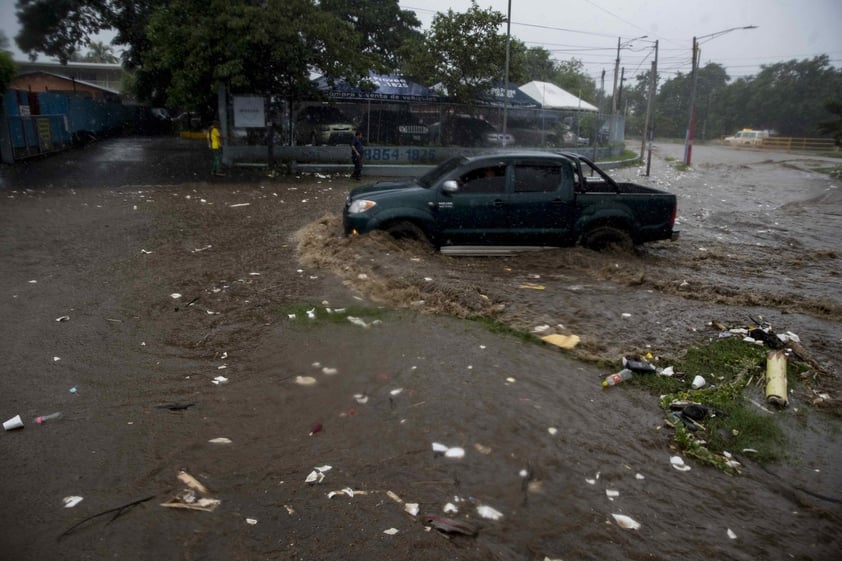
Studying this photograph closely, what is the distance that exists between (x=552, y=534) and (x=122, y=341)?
14.6 ft

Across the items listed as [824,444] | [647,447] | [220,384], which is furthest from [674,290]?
[220,384]

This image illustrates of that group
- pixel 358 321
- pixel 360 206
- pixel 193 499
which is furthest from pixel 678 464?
pixel 360 206

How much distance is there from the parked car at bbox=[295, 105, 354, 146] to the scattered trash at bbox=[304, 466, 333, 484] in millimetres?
19655

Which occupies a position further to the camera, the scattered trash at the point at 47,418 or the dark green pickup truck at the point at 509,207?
the dark green pickup truck at the point at 509,207

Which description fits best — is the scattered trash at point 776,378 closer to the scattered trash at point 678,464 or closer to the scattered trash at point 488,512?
the scattered trash at point 678,464

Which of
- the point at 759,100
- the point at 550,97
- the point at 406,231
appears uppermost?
the point at 759,100

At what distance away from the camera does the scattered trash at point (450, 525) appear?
3252 millimetres

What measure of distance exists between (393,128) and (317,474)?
850 inches

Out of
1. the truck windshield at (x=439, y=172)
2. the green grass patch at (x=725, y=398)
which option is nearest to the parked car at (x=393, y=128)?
the truck windshield at (x=439, y=172)

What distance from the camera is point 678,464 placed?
4066mm

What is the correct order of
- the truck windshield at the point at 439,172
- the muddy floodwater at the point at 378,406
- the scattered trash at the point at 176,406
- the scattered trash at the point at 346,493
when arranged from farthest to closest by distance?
the truck windshield at the point at 439,172
the scattered trash at the point at 176,406
the scattered trash at the point at 346,493
the muddy floodwater at the point at 378,406

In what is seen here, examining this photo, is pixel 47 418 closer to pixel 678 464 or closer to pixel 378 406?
pixel 378 406

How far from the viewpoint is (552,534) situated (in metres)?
3.30

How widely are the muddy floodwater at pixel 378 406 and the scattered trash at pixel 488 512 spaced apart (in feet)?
0.04
